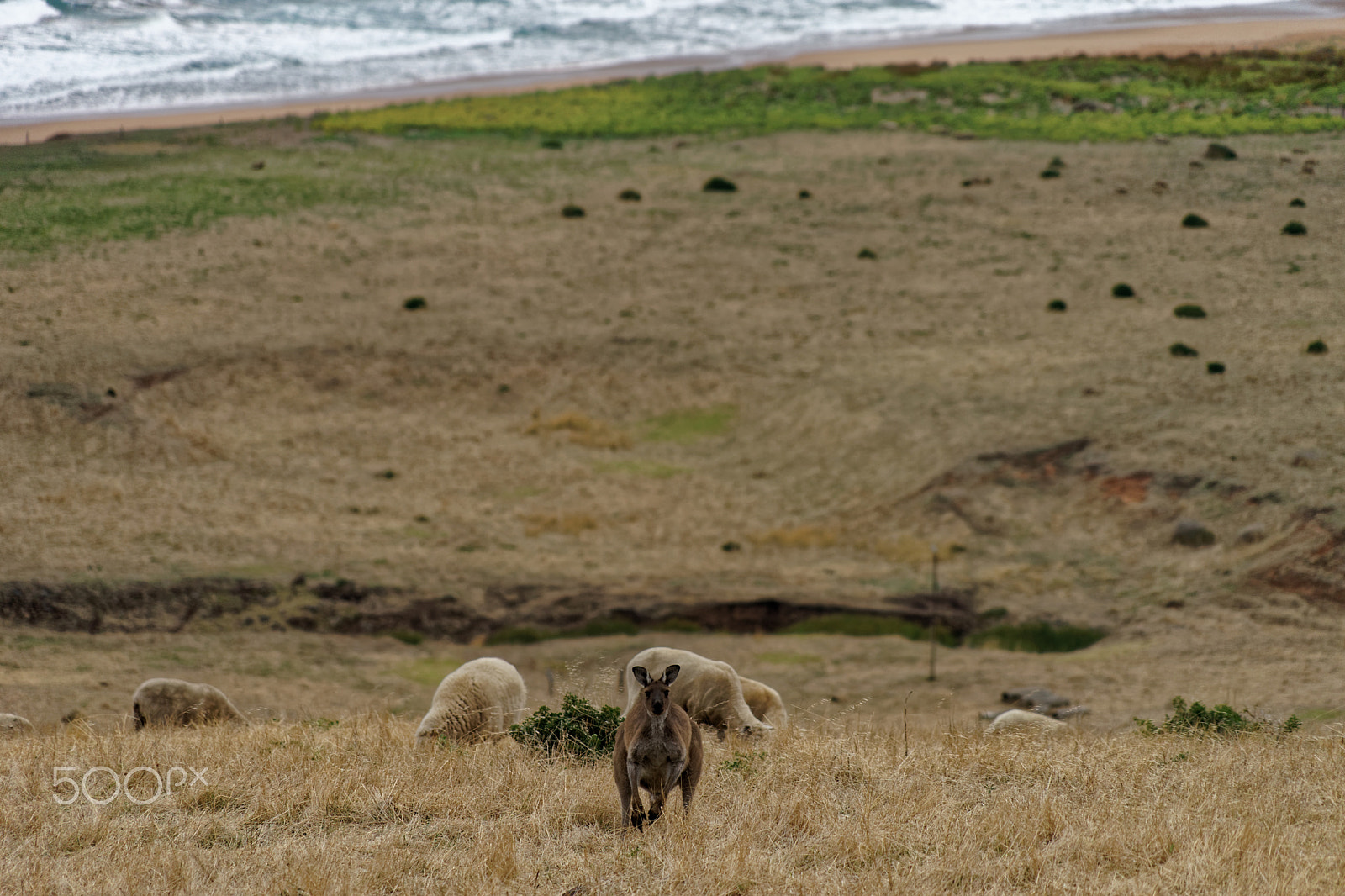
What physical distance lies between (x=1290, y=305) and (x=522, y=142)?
50.3 metres

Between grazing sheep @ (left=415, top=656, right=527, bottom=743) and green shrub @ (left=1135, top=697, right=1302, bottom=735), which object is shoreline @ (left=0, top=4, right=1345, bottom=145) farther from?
green shrub @ (left=1135, top=697, right=1302, bottom=735)

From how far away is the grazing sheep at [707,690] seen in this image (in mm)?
17922

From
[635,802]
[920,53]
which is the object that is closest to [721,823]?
[635,802]

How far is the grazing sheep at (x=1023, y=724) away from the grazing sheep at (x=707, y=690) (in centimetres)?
354

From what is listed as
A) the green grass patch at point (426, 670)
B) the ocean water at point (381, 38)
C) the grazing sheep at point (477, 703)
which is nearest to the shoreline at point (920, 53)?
the ocean water at point (381, 38)

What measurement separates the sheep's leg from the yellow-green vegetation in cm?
7294

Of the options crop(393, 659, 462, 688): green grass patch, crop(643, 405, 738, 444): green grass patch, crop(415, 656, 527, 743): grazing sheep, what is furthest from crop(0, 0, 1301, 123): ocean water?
crop(415, 656, 527, 743): grazing sheep

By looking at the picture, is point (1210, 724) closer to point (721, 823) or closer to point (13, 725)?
point (721, 823)

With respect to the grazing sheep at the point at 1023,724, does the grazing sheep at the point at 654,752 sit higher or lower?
higher

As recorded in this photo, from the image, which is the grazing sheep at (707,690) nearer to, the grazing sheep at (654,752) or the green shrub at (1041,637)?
the grazing sheep at (654,752)

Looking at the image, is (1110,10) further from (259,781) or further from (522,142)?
(259,781)

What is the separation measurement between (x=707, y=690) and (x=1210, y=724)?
7.44m

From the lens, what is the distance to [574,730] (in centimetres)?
1386

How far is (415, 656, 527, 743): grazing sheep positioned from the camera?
56.4 ft
